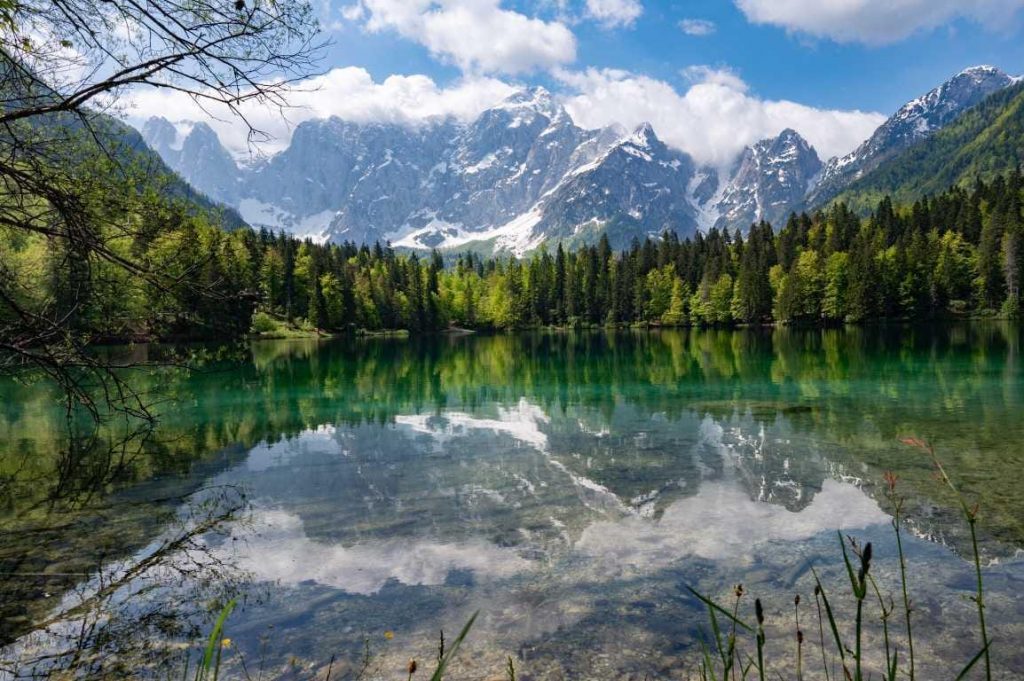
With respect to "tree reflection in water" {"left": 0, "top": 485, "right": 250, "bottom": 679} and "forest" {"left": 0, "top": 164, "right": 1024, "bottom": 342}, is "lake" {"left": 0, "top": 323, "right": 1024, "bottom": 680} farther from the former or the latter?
"forest" {"left": 0, "top": 164, "right": 1024, "bottom": 342}

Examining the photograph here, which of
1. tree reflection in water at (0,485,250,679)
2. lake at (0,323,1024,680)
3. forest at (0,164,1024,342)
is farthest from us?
forest at (0,164,1024,342)

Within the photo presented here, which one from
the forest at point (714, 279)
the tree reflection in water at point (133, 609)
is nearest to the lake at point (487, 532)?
the tree reflection in water at point (133, 609)

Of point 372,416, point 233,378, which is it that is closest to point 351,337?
point 233,378

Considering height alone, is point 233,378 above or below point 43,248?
below

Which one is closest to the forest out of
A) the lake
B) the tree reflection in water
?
the lake

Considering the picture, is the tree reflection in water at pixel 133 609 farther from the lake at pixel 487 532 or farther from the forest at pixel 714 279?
the forest at pixel 714 279

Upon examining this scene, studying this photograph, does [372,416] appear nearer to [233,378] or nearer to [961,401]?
[233,378]

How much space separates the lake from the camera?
24.9 ft

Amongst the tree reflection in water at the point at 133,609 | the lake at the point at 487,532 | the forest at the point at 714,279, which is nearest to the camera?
the tree reflection in water at the point at 133,609

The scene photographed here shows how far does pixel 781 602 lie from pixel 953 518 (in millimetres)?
5444

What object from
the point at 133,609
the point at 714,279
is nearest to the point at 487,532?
the point at 133,609

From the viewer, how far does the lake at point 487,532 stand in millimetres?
7586

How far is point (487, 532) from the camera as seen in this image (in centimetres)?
1154

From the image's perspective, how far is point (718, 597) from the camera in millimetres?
8594
